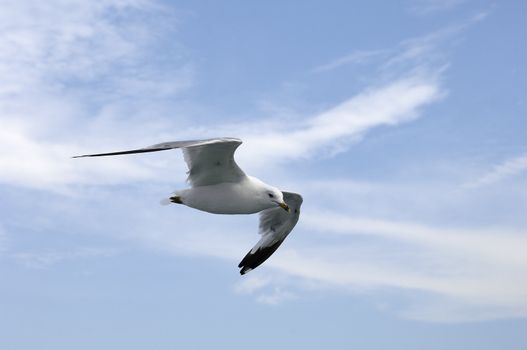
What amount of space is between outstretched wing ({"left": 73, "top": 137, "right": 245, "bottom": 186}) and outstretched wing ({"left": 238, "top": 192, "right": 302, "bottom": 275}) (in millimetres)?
3781

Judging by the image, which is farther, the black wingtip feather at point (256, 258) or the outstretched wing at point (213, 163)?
the black wingtip feather at point (256, 258)

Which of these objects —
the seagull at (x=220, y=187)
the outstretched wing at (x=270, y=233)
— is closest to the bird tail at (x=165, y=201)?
the seagull at (x=220, y=187)

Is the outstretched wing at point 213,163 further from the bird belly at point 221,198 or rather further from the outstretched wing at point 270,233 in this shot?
the outstretched wing at point 270,233

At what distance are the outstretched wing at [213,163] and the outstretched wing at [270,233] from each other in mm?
3781

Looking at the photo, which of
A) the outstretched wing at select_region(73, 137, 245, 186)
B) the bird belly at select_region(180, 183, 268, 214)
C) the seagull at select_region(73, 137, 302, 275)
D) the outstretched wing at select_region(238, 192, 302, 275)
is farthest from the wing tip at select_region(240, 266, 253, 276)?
the outstretched wing at select_region(73, 137, 245, 186)

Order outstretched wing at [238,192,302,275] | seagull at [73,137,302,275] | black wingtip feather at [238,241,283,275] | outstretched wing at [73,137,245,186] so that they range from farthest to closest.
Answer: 1. black wingtip feather at [238,241,283,275]
2. outstretched wing at [238,192,302,275]
3. seagull at [73,137,302,275]
4. outstretched wing at [73,137,245,186]

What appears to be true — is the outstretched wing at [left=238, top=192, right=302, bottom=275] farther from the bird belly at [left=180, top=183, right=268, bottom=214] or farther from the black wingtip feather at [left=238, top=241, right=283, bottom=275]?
the bird belly at [left=180, top=183, right=268, bottom=214]

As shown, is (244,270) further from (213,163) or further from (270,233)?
(213,163)

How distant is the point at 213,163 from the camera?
14.8 meters

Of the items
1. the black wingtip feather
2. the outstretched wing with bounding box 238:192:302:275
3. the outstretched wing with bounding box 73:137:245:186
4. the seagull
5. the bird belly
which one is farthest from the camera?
the black wingtip feather

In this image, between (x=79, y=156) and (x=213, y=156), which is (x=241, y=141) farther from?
(x=79, y=156)

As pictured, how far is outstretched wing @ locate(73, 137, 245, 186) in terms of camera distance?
46.3 feet

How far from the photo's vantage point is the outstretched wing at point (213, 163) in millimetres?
14109

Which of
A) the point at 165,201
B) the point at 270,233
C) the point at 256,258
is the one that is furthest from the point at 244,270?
the point at 165,201
